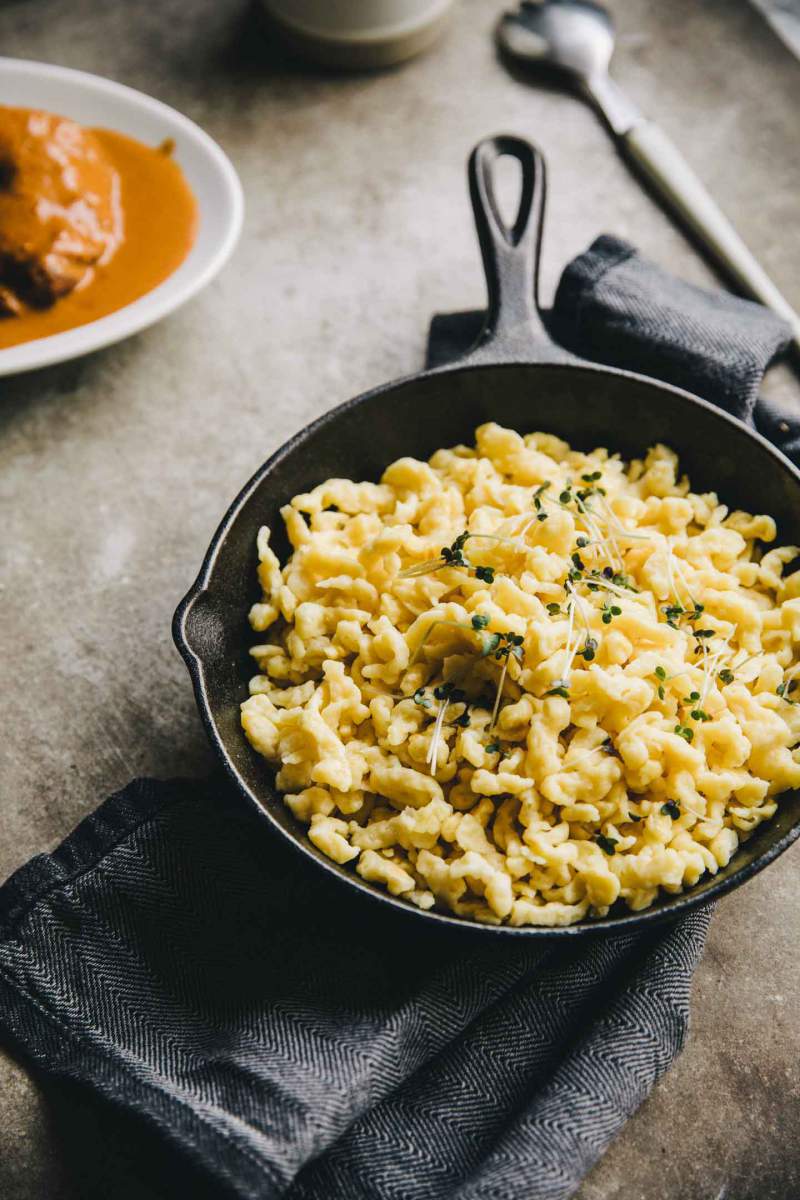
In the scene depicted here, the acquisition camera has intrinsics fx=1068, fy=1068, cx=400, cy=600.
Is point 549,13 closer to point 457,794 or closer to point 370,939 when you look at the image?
point 457,794

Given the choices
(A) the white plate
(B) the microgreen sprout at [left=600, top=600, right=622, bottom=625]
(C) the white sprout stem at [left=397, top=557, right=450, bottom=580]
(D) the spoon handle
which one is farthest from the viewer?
(D) the spoon handle

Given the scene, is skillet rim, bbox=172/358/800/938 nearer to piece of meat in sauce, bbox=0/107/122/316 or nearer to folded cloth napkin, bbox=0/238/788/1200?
folded cloth napkin, bbox=0/238/788/1200

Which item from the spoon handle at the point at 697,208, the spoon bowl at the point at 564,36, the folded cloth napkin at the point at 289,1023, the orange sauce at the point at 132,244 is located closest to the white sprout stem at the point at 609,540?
the folded cloth napkin at the point at 289,1023

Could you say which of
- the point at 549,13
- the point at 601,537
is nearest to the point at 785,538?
the point at 601,537

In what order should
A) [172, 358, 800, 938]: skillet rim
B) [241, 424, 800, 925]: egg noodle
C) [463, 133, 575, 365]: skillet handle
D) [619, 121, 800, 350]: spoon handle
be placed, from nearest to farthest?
[172, 358, 800, 938]: skillet rim, [241, 424, 800, 925]: egg noodle, [463, 133, 575, 365]: skillet handle, [619, 121, 800, 350]: spoon handle

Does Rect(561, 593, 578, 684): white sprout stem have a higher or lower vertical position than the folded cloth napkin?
higher

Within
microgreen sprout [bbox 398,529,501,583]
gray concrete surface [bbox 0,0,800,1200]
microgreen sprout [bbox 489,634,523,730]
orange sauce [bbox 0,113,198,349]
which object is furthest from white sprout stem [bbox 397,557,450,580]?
orange sauce [bbox 0,113,198,349]

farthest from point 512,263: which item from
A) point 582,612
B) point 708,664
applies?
point 708,664
